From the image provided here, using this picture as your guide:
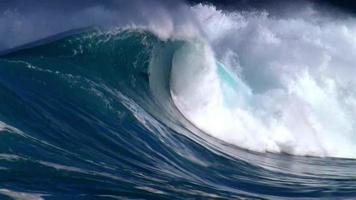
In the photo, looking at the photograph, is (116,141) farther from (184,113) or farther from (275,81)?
(275,81)

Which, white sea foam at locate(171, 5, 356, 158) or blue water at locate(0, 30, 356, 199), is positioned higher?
white sea foam at locate(171, 5, 356, 158)

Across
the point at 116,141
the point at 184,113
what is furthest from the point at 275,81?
the point at 116,141

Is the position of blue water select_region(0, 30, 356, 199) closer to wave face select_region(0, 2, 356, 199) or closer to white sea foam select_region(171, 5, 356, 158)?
wave face select_region(0, 2, 356, 199)

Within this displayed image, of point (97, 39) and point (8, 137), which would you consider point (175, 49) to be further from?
point (8, 137)

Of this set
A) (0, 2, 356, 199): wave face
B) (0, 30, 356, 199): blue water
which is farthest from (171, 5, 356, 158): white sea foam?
(0, 30, 356, 199): blue water

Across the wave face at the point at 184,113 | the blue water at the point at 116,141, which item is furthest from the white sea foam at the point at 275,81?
the blue water at the point at 116,141
